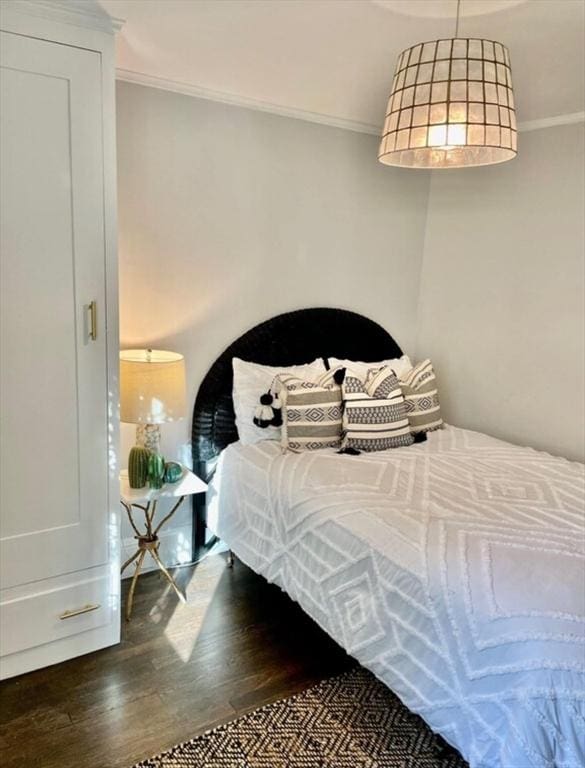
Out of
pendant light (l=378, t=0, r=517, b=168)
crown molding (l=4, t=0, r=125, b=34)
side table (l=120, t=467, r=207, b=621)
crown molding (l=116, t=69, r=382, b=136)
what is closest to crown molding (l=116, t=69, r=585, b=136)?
crown molding (l=116, t=69, r=382, b=136)

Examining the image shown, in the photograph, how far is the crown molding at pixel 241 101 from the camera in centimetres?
234

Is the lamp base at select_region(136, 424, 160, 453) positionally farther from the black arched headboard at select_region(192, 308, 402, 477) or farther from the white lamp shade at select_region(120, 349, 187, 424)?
the black arched headboard at select_region(192, 308, 402, 477)

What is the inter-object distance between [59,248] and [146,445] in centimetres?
96

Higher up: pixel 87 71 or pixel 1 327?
pixel 87 71

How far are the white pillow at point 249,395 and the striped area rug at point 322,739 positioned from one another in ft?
3.82

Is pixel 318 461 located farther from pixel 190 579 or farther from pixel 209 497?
pixel 190 579

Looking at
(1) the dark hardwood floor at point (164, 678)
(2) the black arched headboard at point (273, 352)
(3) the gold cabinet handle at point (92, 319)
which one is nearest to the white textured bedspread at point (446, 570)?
(2) the black arched headboard at point (273, 352)

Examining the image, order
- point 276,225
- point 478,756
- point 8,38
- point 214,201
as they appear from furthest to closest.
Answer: point 276,225
point 214,201
point 8,38
point 478,756

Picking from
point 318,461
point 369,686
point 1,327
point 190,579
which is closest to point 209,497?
point 190,579

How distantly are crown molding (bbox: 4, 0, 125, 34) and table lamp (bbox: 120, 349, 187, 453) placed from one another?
1196 mm

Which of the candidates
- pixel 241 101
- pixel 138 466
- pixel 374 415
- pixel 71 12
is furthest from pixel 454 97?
pixel 138 466

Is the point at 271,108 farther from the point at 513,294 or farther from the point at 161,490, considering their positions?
the point at 161,490

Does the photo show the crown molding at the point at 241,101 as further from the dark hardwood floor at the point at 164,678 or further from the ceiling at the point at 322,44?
the dark hardwood floor at the point at 164,678

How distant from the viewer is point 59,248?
1.86 meters
